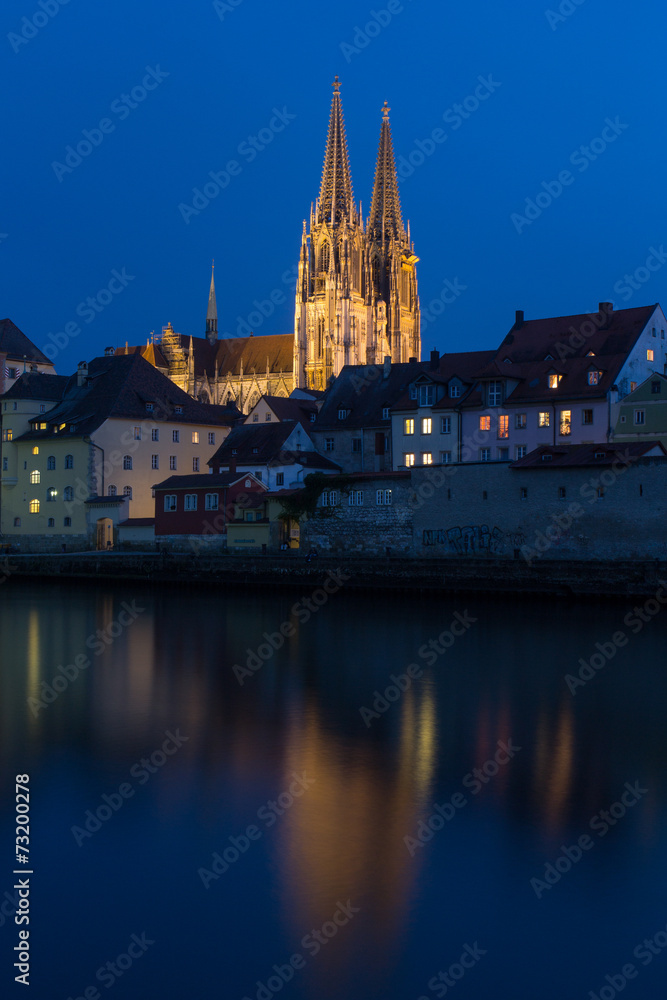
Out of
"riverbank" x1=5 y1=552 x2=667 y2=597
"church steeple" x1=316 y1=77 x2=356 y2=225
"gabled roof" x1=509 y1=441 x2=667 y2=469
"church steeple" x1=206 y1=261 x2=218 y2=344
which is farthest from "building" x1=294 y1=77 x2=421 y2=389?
"gabled roof" x1=509 y1=441 x2=667 y2=469

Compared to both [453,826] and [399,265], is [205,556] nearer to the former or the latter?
[453,826]

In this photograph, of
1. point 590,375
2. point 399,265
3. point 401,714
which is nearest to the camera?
point 401,714

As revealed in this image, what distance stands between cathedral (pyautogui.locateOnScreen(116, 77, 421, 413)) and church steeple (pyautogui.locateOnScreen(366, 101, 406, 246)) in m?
0.12

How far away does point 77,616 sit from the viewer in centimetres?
4088

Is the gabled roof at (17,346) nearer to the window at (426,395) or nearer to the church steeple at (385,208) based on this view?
the window at (426,395)

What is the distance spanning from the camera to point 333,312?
421ft

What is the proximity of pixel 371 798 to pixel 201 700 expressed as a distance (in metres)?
8.76

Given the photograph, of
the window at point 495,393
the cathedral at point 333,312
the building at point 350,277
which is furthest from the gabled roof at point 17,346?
the window at point 495,393

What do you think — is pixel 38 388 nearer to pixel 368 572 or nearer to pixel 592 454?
pixel 368 572

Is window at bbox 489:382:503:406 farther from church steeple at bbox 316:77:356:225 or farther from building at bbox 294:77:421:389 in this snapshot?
church steeple at bbox 316:77:356:225

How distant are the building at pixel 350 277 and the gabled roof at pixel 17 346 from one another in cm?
→ 4120

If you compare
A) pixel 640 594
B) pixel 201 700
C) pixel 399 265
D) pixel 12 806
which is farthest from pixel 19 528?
pixel 399 265

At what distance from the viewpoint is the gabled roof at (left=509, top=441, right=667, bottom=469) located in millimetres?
44562

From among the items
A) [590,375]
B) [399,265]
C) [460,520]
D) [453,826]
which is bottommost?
[453,826]
